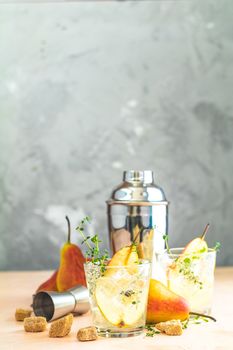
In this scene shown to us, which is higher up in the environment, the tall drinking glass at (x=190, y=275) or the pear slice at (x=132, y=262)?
the pear slice at (x=132, y=262)

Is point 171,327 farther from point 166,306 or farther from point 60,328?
point 60,328

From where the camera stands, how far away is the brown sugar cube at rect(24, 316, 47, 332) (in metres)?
1.20

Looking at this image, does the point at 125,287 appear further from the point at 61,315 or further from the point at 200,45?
the point at 200,45

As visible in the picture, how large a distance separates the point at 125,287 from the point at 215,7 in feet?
4.30

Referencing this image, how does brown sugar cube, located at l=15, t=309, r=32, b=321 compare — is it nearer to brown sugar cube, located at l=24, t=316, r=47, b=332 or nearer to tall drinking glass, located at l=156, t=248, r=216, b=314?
brown sugar cube, located at l=24, t=316, r=47, b=332

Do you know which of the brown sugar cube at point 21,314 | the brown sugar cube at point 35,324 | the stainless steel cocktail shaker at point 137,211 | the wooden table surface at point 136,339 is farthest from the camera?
the stainless steel cocktail shaker at point 137,211

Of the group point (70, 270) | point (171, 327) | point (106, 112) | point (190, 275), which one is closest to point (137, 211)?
point (70, 270)

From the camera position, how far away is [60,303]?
1286 millimetres

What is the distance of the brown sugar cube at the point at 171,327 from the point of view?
1.16 meters

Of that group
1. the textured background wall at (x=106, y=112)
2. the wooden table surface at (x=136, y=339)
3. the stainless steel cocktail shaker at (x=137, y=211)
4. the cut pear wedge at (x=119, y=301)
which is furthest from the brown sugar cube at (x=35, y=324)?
the textured background wall at (x=106, y=112)

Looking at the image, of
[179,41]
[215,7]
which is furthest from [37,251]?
[215,7]

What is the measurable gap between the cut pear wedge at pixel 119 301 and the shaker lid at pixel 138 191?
47 cm

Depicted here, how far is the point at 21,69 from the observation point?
2.18 meters

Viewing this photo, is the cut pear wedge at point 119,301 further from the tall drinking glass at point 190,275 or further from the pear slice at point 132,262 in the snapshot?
the tall drinking glass at point 190,275
